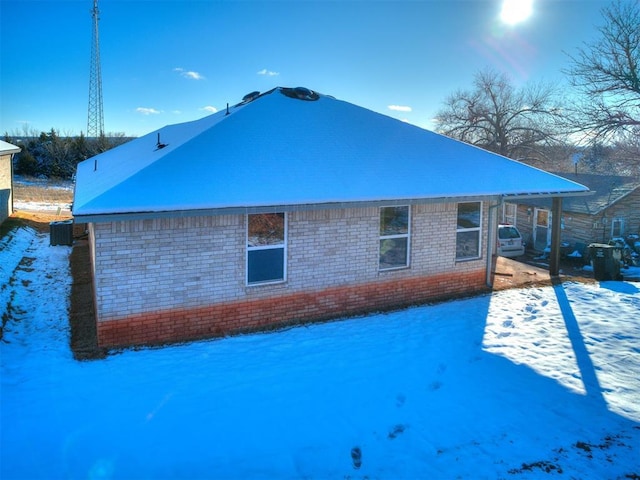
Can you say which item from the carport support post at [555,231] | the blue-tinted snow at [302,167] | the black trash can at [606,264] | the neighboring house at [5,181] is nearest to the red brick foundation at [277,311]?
the blue-tinted snow at [302,167]

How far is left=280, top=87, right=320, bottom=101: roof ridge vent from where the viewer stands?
44.0 feet

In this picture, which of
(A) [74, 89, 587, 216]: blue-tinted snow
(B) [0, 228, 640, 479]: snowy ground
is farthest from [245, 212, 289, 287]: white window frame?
(B) [0, 228, 640, 479]: snowy ground

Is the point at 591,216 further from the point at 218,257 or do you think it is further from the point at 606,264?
the point at 218,257

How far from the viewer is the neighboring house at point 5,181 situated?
816 inches

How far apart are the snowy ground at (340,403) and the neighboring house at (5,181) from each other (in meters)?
13.3

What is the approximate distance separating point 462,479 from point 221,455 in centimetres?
281

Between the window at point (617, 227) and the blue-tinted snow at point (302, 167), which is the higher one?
the blue-tinted snow at point (302, 167)

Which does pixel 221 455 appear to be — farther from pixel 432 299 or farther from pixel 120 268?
pixel 432 299

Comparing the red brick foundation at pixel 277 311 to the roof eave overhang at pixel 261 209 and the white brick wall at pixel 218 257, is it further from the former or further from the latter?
the roof eave overhang at pixel 261 209

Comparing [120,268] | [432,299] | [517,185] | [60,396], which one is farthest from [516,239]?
[60,396]

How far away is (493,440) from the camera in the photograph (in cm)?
605

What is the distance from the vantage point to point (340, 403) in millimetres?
6766

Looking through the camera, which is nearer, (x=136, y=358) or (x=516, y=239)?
(x=136, y=358)

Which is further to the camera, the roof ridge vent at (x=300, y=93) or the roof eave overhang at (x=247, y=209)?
the roof ridge vent at (x=300, y=93)
